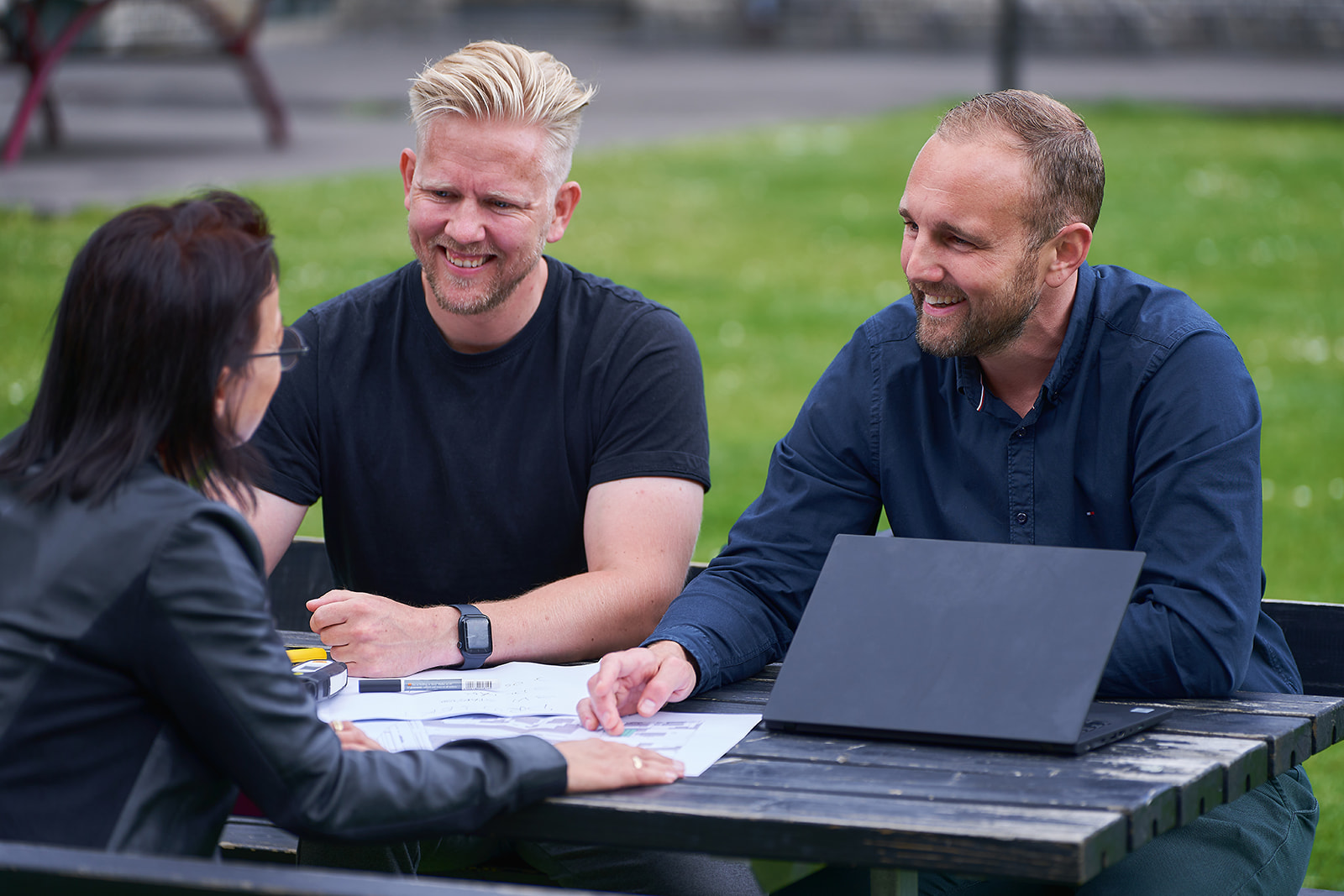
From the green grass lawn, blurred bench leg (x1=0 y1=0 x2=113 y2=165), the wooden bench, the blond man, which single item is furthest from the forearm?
blurred bench leg (x1=0 y1=0 x2=113 y2=165)

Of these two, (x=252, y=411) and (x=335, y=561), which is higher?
(x=252, y=411)

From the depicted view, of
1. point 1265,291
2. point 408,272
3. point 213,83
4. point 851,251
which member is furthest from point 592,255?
point 213,83

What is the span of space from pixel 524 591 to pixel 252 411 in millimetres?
1337

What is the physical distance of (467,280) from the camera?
3309 millimetres

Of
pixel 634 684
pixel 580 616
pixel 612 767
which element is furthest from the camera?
pixel 580 616

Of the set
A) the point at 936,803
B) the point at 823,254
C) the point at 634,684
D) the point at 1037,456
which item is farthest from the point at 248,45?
the point at 936,803

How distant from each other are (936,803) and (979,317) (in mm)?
1077

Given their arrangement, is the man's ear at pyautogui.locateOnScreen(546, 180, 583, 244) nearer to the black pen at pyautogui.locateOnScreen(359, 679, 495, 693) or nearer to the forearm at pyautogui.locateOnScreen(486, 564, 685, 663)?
the forearm at pyautogui.locateOnScreen(486, 564, 685, 663)

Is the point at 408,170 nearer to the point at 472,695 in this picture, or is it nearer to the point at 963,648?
the point at 472,695

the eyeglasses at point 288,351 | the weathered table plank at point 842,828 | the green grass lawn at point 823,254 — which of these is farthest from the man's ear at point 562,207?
the green grass lawn at point 823,254

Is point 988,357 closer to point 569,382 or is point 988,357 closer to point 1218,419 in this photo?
point 1218,419

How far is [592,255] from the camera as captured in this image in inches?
439

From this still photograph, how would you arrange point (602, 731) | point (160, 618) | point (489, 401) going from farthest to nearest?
point (489, 401)
point (602, 731)
point (160, 618)

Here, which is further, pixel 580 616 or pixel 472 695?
pixel 580 616
